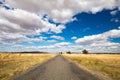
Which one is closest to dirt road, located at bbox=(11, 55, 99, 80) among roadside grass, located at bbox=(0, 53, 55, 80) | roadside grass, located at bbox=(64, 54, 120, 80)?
roadside grass, located at bbox=(0, 53, 55, 80)

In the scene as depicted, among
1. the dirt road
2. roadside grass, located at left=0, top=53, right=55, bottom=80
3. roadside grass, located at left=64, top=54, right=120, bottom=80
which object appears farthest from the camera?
roadside grass, located at left=64, top=54, right=120, bottom=80

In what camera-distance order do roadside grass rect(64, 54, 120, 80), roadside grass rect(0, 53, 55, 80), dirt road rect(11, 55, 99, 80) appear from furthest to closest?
roadside grass rect(64, 54, 120, 80) < roadside grass rect(0, 53, 55, 80) < dirt road rect(11, 55, 99, 80)

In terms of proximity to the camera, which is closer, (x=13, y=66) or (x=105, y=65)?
(x=13, y=66)

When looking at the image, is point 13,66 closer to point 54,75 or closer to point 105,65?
point 54,75

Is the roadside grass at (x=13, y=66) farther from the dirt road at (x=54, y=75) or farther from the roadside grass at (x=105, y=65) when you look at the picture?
the roadside grass at (x=105, y=65)

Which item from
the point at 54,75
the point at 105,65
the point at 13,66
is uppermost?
the point at 13,66

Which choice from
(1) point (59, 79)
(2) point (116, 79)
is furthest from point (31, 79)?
(2) point (116, 79)

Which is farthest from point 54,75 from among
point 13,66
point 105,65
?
point 105,65

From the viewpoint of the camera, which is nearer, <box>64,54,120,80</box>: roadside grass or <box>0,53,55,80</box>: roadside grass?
<box>0,53,55,80</box>: roadside grass

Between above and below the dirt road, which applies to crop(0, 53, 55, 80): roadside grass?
above

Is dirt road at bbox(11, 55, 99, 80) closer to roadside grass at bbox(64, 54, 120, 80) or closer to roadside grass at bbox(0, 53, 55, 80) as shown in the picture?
roadside grass at bbox(0, 53, 55, 80)

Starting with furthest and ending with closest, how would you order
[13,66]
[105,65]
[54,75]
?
[105,65] < [13,66] < [54,75]

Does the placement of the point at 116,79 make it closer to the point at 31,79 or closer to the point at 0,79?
the point at 31,79

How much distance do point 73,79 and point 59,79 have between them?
1119 millimetres
